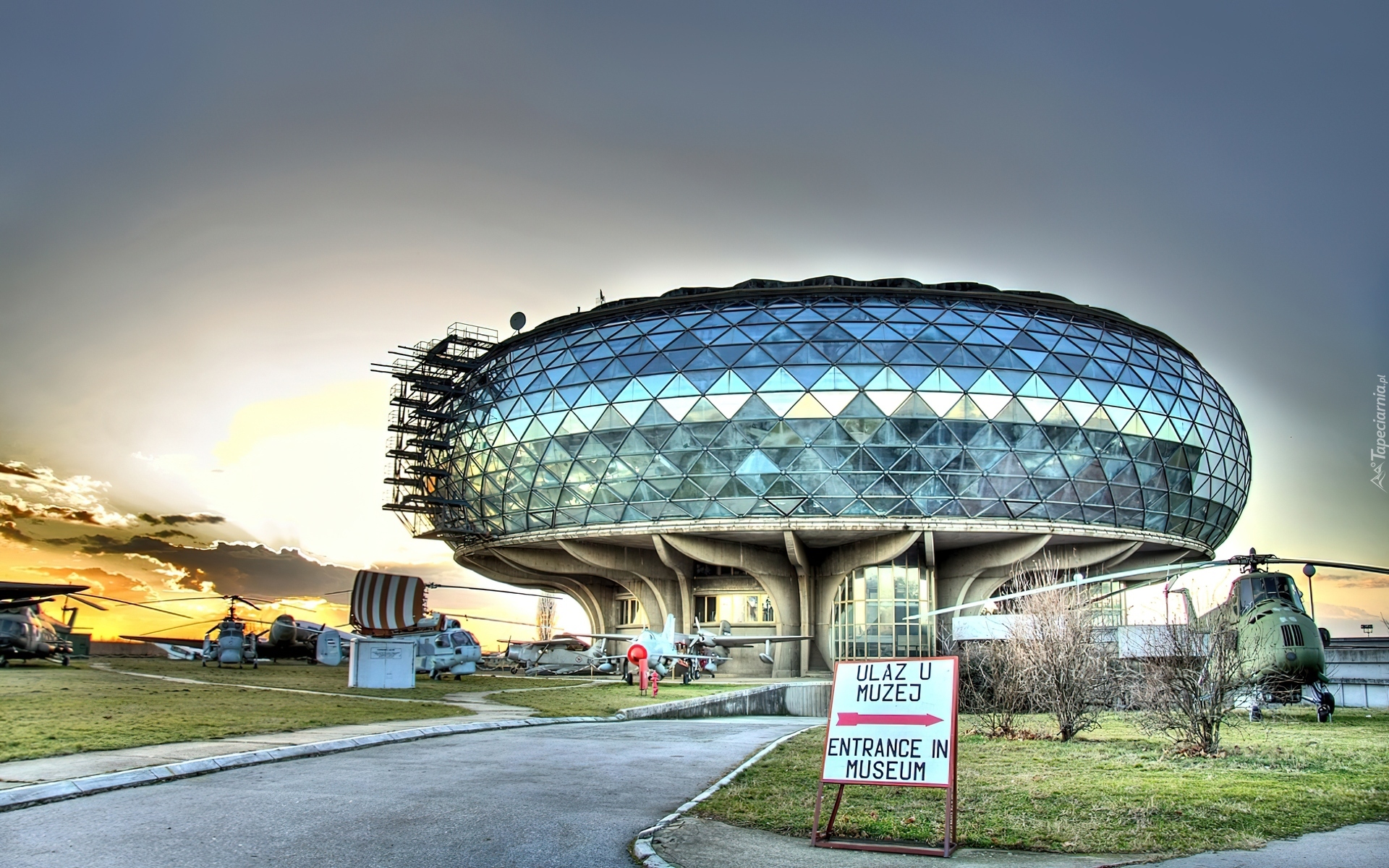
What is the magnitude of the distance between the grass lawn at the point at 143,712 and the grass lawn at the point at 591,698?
2622 mm

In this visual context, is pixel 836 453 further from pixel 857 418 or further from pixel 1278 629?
pixel 1278 629

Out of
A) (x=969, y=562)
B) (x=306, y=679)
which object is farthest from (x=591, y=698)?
(x=969, y=562)

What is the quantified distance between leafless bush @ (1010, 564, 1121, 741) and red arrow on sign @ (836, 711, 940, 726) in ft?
37.4

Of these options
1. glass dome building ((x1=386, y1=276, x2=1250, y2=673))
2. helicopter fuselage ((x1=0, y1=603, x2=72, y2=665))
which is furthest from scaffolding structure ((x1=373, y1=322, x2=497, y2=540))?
helicopter fuselage ((x1=0, y1=603, x2=72, y2=665))

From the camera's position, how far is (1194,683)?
1538 cm

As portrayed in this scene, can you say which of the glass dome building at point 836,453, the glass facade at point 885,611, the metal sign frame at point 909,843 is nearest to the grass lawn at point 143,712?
the metal sign frame at point 909,843

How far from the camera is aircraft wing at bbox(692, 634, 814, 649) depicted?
47181 millimetres

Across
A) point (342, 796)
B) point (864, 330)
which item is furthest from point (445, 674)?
point (342, 796)

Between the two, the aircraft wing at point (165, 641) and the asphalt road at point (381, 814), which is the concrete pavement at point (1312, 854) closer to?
the asphalt road at point (381, 814)

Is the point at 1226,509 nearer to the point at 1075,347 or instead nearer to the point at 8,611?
the point at 1075,347

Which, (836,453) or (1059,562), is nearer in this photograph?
(836,453)

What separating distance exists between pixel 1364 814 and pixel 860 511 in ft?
127

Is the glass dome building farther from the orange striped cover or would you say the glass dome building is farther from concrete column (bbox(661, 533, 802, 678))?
the orange striped cover

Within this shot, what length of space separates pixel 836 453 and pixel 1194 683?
32613 millimetres
